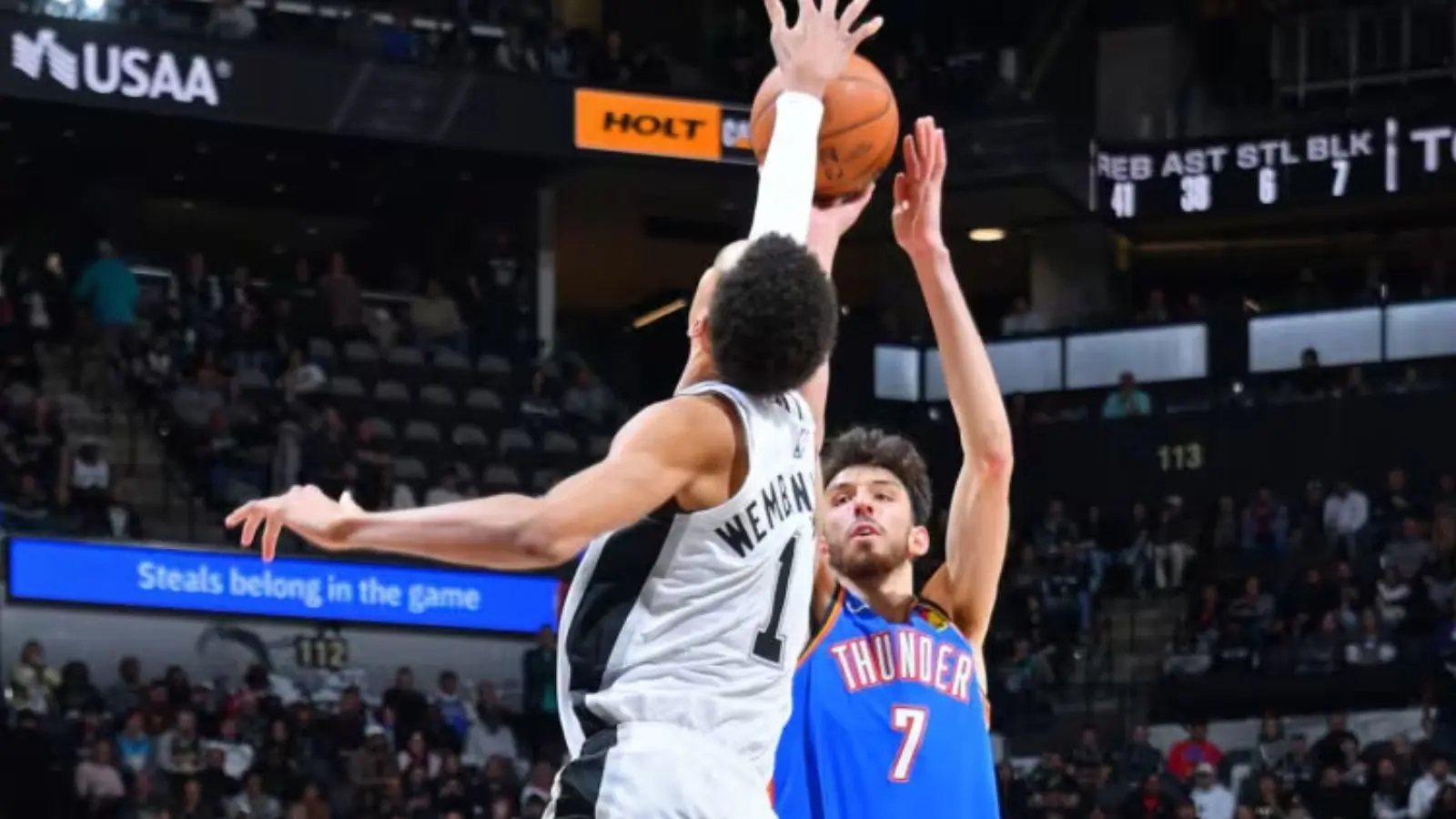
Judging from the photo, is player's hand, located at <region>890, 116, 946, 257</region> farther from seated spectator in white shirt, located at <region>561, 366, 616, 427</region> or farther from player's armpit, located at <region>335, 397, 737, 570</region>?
seated spectator in white shirt, located at <region>561, 366, 616, 427</region>

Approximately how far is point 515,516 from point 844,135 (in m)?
1.50

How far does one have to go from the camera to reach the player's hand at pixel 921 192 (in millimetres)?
4684

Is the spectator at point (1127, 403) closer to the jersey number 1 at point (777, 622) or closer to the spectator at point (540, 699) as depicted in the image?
the spectator at point (540, 699)

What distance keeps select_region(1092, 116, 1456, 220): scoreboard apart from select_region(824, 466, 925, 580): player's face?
56.9 feet

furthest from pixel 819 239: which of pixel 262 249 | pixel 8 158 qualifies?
pixel 262 249

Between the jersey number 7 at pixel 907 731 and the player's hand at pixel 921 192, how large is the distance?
866 mm

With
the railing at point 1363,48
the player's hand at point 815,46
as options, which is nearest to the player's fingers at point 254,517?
the player's hand at point 815,46

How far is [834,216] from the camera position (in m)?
4.61

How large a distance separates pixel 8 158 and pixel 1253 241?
11359mm

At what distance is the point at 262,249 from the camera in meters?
24.2

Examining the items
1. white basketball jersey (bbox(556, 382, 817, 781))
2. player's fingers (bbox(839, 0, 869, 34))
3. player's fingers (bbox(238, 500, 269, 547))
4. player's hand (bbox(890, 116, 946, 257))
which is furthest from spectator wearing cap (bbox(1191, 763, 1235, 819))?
player's fingers (bbox(238, 500, 269, 547))

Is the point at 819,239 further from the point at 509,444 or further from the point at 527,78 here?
the point at 527,78

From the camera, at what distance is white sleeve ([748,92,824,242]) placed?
4.08 m

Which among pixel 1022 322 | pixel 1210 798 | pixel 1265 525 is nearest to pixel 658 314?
pixel 1022 322
